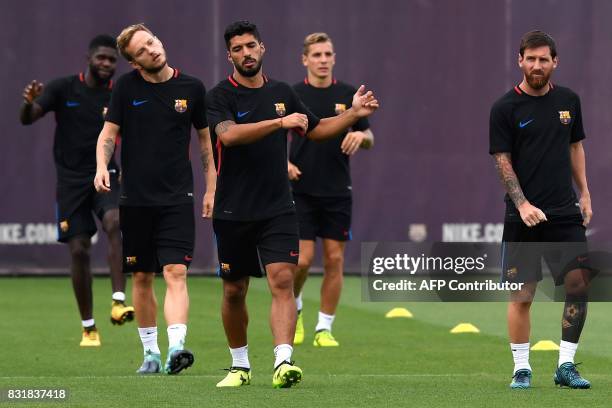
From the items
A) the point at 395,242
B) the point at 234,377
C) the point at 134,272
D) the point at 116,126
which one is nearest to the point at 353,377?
the point at 234,377

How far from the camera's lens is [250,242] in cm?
912

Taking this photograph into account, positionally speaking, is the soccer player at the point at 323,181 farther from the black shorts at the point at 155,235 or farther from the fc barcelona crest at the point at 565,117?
the fc barcelona crest at the point at 565,117

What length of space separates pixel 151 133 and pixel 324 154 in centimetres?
330

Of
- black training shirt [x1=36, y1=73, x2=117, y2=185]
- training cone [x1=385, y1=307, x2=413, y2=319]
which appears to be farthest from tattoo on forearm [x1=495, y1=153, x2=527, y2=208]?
training cone [x1=385, y1=307, x2=413, y2=319]

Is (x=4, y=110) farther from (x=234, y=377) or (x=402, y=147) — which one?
(x=234, y=377)

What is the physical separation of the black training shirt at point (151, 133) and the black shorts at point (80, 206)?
2298mm

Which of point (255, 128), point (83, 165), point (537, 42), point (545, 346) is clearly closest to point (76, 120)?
point (83, 165)

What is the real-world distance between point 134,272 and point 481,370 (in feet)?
8.37

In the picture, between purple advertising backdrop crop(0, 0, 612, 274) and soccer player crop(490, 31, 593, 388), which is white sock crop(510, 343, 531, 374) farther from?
purple advertising backdrop crop(0, 0, 612, 274)

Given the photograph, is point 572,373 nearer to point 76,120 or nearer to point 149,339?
point 149,339

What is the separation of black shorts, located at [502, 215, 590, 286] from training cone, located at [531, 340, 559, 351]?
114 inches

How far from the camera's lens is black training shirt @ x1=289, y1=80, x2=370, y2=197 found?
41.9 ft

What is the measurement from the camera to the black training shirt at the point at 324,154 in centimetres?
1278

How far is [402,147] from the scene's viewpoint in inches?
778
